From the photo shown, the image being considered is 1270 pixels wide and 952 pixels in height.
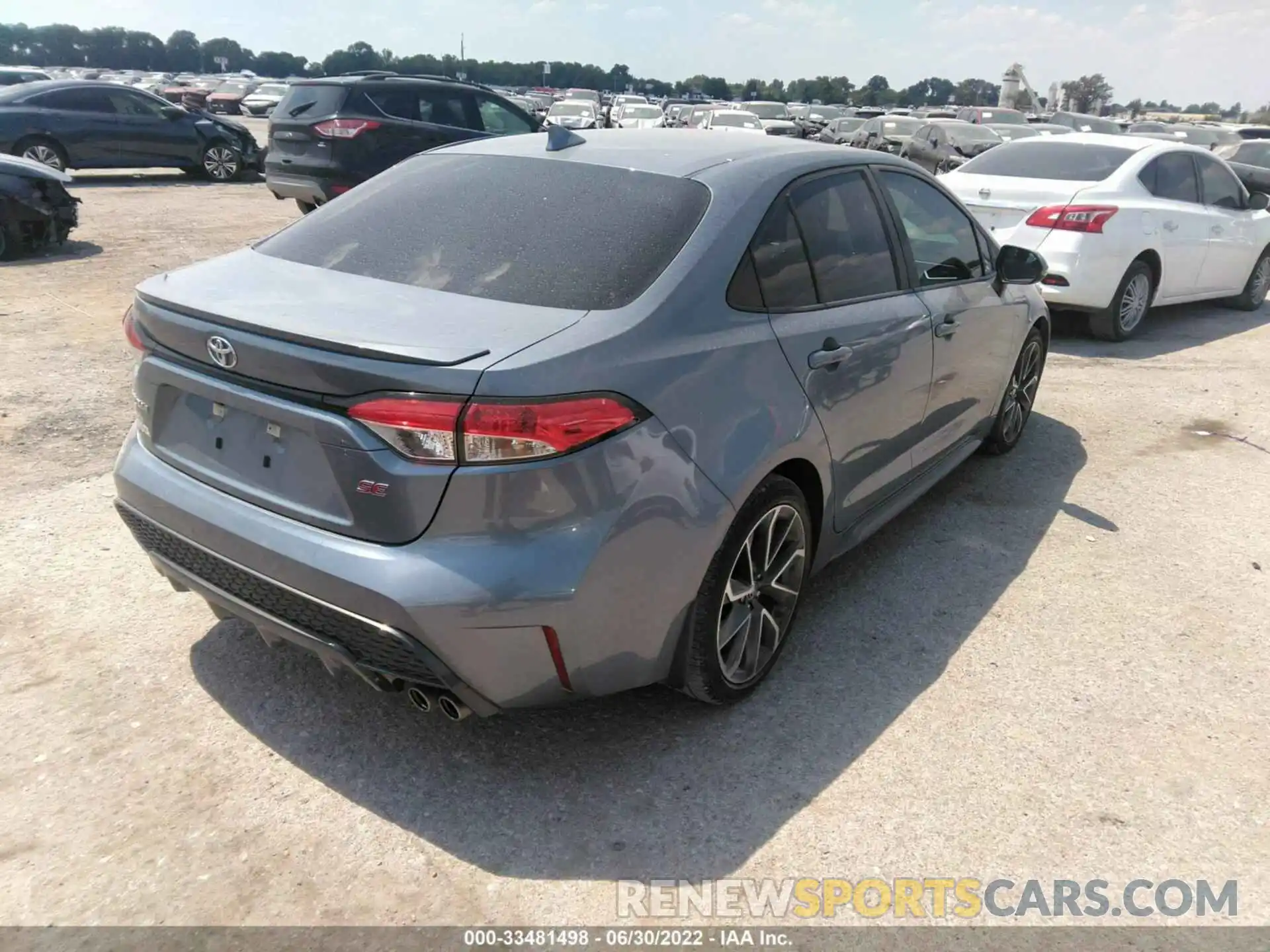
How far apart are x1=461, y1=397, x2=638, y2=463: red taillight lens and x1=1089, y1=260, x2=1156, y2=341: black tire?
699 centimetres

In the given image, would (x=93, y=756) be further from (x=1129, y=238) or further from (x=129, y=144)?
(x=129, y=144)

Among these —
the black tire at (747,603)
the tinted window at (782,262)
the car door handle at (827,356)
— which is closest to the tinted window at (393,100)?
the tinted window at (782,262)

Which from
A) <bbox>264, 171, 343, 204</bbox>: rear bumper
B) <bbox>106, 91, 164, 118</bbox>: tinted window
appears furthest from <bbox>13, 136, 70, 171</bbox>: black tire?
<bbox>264, 171, 343, 204</bbox>: rear bumper

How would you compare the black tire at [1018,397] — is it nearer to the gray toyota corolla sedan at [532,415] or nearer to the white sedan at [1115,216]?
the gray toyota corolla sedan at [532,415]

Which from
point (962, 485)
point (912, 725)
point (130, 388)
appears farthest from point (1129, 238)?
point (130, 388)

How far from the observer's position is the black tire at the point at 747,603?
2896 mm

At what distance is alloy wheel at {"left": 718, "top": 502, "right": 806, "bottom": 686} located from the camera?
3072mm

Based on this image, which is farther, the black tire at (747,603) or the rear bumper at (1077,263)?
the rear bumper at (1077,263)

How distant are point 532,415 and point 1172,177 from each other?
323 inches

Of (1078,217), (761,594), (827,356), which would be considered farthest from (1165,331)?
(761,594)

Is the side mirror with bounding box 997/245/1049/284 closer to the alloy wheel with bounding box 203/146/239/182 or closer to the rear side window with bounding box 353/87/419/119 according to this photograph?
the rear side window with bounding box 353/87/419/119

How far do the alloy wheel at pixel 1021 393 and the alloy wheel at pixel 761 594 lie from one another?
247cm

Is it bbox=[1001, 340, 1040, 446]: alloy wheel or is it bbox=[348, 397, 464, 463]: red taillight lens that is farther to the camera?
bbox=[1001, 340, 1040, 446]: alloy wheel

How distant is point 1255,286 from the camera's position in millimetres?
10062
